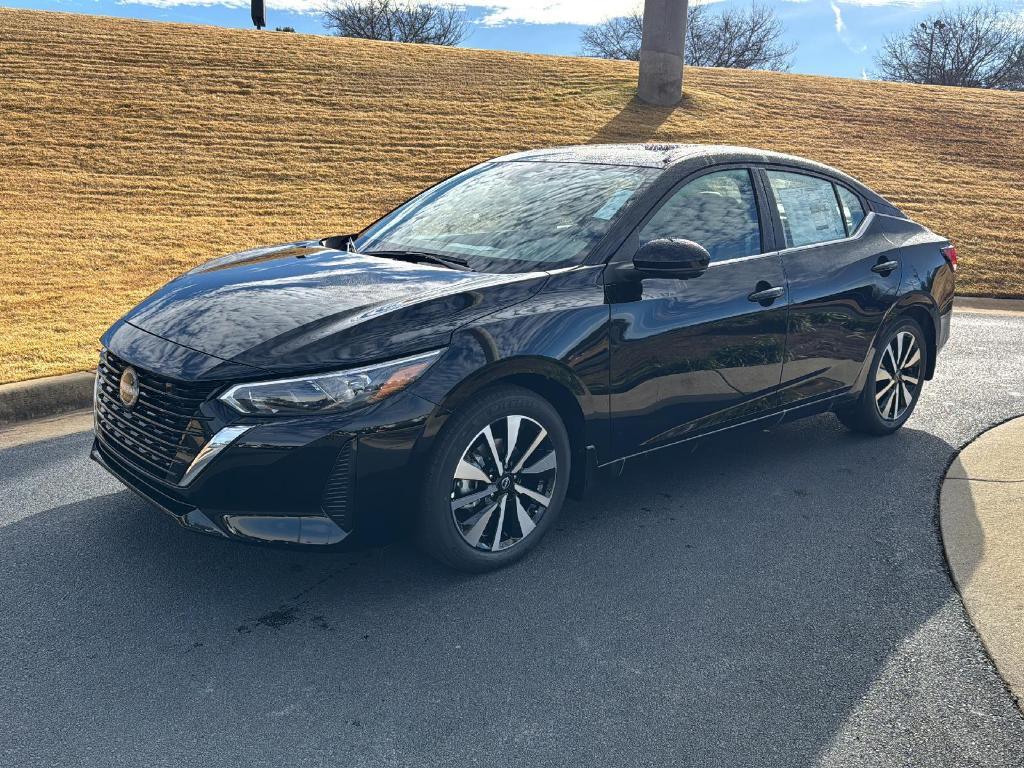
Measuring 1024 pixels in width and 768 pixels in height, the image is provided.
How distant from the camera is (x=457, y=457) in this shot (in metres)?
3.79

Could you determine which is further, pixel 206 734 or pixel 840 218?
pixel 840 218

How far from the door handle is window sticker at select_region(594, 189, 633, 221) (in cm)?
81

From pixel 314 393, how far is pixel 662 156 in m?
2.38

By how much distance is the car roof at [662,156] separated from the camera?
4.88m

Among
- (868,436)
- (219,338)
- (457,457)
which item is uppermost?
(219,338)

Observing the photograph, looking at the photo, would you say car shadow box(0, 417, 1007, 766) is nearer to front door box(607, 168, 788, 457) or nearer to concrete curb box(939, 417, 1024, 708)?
concrete curb box(939, 417, 1024, 708)

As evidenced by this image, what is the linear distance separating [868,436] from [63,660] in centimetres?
475

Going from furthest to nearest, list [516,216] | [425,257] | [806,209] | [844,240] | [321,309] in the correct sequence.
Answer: [844,240], [806,209], [516,216], [425,257], [321,309]

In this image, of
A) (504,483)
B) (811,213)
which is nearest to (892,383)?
(811,213)

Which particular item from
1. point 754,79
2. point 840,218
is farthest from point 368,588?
point 754,79

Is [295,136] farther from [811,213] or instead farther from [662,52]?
[811,213]

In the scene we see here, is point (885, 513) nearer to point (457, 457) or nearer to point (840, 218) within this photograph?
point (840, 218)

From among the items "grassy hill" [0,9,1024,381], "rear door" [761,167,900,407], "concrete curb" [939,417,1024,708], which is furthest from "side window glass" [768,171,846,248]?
A: "grassy hill" [0,9,1024,381]

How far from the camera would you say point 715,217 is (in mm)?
4906
